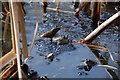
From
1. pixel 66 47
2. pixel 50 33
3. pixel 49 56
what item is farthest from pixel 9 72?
pixel 50 33

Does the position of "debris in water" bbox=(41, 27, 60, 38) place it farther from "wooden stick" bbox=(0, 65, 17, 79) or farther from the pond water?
"wooden stick" bbox=(0, 65, 17, 79)

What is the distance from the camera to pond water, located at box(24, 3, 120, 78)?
4.52ft

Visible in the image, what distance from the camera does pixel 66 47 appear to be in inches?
65.3

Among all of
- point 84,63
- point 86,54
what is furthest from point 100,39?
point 84,63

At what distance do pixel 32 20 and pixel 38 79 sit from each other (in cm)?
95

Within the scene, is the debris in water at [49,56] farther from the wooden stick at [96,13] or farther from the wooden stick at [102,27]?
the wooden stick at [96,13]

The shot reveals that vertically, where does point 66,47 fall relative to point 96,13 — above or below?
below

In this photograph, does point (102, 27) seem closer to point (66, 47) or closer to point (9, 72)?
point (66, 47)

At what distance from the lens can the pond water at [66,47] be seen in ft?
4.52

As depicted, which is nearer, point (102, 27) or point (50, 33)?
point (102, 27)

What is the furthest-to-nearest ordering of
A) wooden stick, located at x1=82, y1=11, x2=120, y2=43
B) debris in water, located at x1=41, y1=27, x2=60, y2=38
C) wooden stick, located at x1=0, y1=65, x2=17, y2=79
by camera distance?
debris in water, located at x1=41, y1=27, x2=60, y2=38 → wooden stick, located at x1=82, y1=11, x2=120, y2=43 → wooden stick, located at x1=0, y1=65, x2=17, y2=79

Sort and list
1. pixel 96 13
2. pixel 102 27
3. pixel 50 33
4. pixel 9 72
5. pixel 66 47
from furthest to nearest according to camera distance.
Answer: pixel 96 13 → pixel 50 33 → pixel 66 47 → pixel 102 27 → pixel 9 72

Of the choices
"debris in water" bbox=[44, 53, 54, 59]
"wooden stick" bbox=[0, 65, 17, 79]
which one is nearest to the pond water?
"debris in water" bbox=[44, 53, 54, 59]

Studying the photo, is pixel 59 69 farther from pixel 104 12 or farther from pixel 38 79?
pixel 104 12
